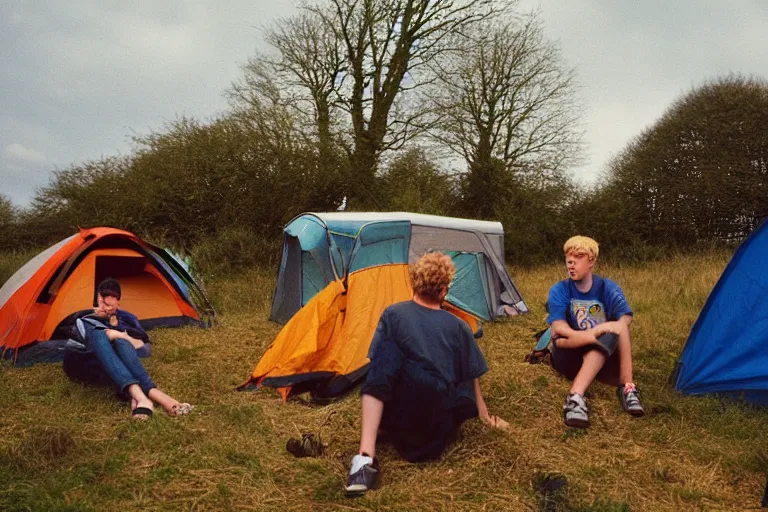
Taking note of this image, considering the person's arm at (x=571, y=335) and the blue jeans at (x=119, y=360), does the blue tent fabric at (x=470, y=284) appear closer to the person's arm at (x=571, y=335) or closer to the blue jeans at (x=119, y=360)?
the person's arm at (x=571, y=335)

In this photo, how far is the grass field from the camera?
3195 millimetres

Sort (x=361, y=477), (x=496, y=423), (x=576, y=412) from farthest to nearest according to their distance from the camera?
(x=576, y=412) < (x=496, y=423) < (x=361, y=477)

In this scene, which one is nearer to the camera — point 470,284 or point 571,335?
point 571,335

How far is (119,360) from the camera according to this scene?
4.64 metres

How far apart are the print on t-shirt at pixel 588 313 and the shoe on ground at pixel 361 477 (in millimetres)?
2081

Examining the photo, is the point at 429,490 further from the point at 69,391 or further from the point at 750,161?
the point at 750,161

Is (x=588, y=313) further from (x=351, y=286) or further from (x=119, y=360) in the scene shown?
(x=119, y=360)

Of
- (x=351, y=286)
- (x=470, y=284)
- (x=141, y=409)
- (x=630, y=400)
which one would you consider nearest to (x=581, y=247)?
(x=630, y=400)

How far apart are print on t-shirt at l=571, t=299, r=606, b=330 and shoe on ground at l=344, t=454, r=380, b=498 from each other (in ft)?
6.83

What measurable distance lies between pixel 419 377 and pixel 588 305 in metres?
1.86

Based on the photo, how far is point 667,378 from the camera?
213 inches

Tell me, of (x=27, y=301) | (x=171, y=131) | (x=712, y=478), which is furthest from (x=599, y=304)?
(x=171, y=131)

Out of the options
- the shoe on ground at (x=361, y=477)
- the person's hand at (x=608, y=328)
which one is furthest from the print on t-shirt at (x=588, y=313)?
the shoe on ground at (x=361, y=477)

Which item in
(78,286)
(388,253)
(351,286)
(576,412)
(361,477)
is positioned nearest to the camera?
(361,477)
